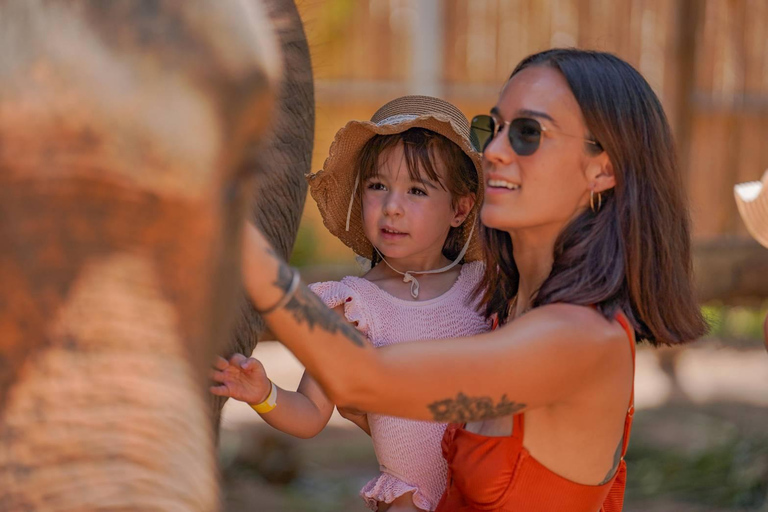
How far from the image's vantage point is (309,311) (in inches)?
49.2

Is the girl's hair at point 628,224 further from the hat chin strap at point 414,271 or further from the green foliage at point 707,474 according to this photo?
the green foliage at point 707,474

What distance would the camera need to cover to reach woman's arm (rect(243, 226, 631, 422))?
1.27 meters

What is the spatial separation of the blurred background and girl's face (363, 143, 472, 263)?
120 inches

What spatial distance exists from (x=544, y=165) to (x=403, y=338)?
1.47ft

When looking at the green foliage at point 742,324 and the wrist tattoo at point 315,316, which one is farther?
the green foliage at point 742,324

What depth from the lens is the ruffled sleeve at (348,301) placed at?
5.85 ft

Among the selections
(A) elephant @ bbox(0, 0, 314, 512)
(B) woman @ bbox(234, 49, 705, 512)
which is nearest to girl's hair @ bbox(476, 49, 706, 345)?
(B) woman @ bbox(234, 49, 705, 512)

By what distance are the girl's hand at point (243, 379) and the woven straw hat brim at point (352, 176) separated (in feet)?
1.47

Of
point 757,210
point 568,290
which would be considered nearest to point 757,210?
point 757,210

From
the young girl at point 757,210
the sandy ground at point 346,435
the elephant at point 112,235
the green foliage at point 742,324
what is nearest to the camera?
the elephant at point 112,235

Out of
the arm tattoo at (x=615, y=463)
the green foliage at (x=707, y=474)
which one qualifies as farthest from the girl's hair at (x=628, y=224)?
the green foliage at (x=707, y=474)

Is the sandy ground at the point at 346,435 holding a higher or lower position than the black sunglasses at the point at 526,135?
lower

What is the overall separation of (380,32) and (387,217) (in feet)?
17.6

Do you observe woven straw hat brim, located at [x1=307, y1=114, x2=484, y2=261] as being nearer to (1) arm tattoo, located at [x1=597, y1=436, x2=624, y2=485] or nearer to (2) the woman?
(2) the woman
